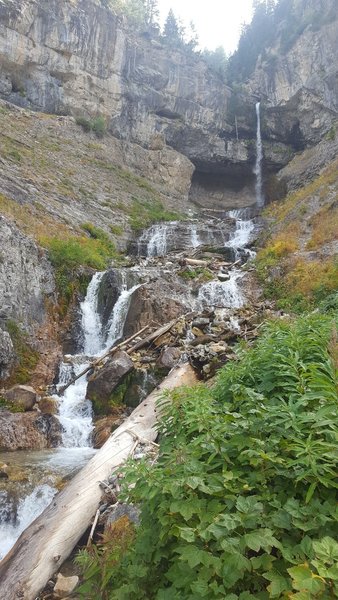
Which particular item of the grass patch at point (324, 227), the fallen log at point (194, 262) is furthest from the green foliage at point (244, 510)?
the fallen log at point (194, 262)

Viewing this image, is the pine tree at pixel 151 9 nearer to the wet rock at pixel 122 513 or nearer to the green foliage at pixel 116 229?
the green foliage at pixel 116 229

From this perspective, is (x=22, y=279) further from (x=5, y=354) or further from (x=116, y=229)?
(x=116, y=229)

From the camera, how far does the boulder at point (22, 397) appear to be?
9859 mm

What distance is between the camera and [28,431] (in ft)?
29.3

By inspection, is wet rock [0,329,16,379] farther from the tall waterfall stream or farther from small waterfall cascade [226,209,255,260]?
small waterfall cascade [226,209,255,260]

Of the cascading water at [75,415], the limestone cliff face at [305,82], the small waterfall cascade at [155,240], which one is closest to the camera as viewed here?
the cascading water at [75,415]

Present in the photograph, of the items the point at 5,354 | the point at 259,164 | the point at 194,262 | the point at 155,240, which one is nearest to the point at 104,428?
the point at 5,354

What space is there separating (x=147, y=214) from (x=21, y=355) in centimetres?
1908

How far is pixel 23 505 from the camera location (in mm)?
6164

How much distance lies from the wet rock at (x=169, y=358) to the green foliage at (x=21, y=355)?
3.92m

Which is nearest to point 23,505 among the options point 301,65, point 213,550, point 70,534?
point 70,534

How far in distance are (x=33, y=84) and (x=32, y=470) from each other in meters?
34.6

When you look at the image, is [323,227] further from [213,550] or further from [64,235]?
[213,550]

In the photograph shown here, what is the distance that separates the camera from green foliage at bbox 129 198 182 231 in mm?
27250
